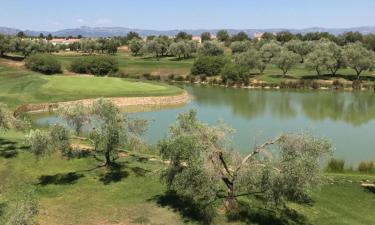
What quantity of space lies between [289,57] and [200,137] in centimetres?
7826

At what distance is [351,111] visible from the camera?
6631cm

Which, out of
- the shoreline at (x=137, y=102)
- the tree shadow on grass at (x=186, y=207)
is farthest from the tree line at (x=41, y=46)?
the tree shadow on grass at (x=186, y=207)

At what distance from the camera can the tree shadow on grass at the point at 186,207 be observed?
75.7 feet

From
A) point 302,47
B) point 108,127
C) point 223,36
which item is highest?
point 223,36

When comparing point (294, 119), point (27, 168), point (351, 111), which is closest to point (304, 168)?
point (27, 168)

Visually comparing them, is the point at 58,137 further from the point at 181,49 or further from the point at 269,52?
the point at 181,49

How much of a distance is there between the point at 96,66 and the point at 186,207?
84433 millimetres

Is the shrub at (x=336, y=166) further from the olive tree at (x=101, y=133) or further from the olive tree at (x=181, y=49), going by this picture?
the olive tree at (x=181, y=49)

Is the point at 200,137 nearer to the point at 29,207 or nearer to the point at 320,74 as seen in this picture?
the point at 29,207

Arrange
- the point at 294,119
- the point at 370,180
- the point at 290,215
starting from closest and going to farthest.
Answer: the point at 290,215 → the point at 370,180 → the point at 294,119

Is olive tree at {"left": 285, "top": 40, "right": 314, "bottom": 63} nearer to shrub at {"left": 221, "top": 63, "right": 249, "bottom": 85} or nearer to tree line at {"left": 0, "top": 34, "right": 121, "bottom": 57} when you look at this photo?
shrub at {"left": 221, "top": 63, "right": 249, "bottom": 85}

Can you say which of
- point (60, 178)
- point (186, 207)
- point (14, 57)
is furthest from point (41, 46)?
point (186, 207)

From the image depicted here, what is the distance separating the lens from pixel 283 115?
61938mm

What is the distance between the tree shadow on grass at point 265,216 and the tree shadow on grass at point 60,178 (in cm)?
1086
